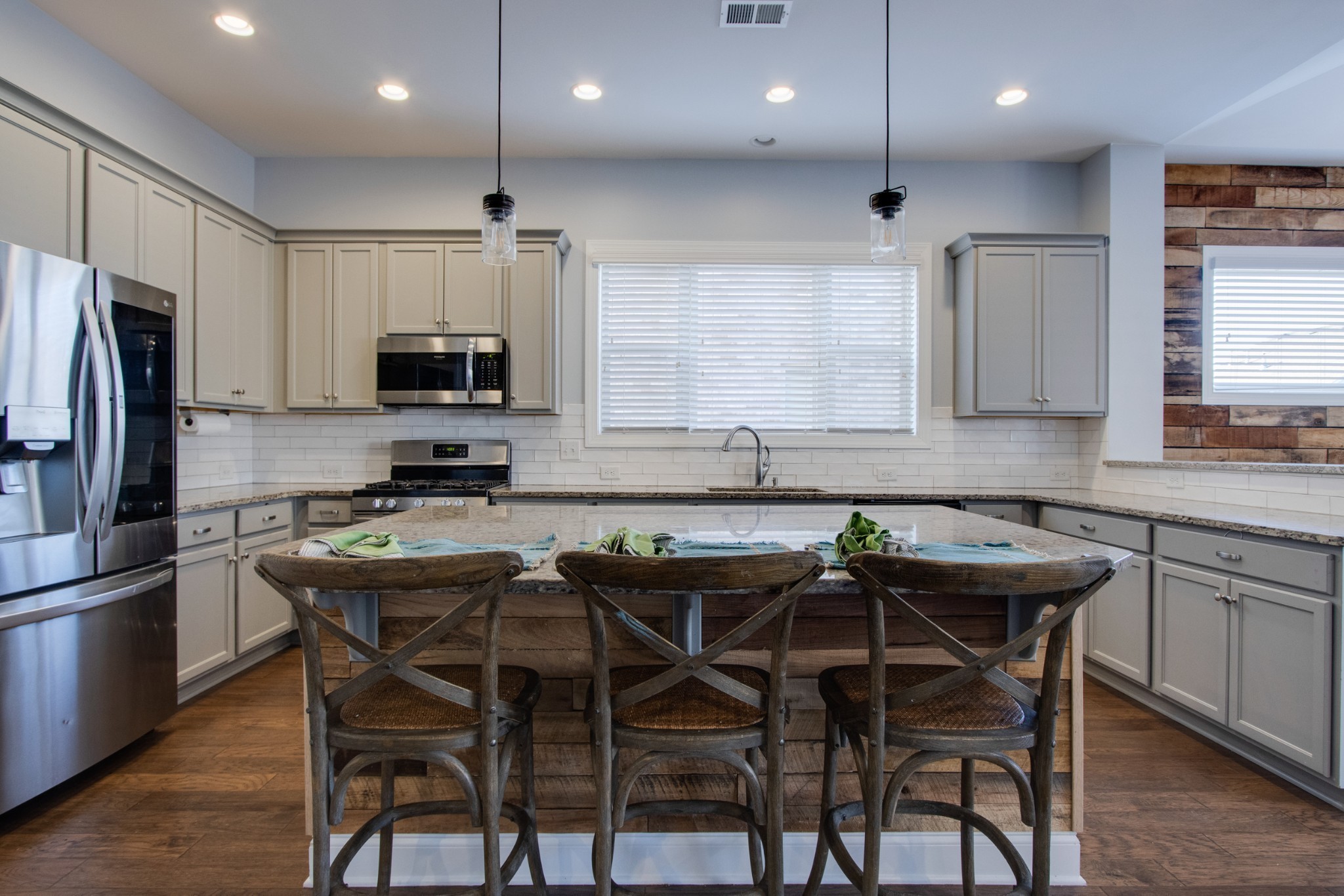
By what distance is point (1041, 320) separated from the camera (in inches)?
150

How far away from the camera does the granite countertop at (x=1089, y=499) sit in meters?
2.27

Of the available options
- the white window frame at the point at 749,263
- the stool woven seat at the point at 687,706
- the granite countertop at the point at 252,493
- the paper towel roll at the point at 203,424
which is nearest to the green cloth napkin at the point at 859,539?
the stool woven seat at the point at 687,706

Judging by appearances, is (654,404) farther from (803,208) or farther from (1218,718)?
(1218,718)

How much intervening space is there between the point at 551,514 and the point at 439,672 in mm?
934

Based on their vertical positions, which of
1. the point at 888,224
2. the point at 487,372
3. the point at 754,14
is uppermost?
the point at 754,14

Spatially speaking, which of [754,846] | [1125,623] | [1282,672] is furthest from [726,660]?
[1125,623]

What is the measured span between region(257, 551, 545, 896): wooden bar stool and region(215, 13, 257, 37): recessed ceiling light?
2.79 m

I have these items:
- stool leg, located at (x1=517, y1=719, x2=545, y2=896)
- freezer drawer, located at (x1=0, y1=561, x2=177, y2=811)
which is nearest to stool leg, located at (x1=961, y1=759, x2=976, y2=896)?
stool leg, located at (x1=517, y1=719, x2=545, y2=896)

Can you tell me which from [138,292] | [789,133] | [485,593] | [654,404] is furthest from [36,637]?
[789,133]

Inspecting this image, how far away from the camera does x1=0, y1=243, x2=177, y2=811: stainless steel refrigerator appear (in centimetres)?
196

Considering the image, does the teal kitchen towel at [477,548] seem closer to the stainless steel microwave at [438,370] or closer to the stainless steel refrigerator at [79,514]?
the stainless steel refrigerator at [79,514]

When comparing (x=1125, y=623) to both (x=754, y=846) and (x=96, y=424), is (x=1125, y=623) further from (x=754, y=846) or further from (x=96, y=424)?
(x=96, y=424)

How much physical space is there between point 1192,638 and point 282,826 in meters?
3.44

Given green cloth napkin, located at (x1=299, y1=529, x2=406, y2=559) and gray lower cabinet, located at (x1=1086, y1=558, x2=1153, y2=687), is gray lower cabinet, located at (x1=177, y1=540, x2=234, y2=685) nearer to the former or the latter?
green cloth napkin, located at (x1=299, y1=529, x2=406, y2=559)
